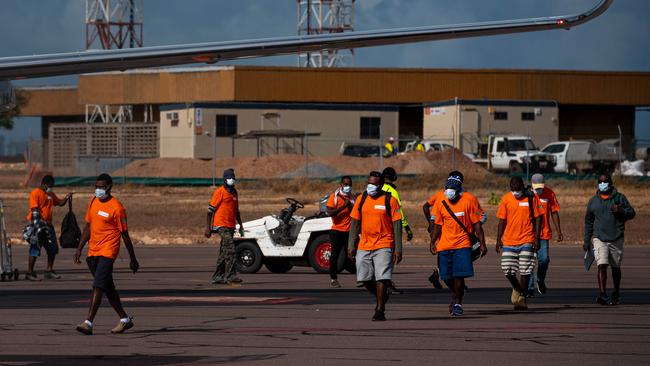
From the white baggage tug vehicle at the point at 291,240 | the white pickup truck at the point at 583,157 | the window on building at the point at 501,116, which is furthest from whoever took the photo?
the window on building at the point at 501,116

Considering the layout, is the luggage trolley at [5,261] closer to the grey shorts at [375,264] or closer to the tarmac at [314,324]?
the tarmac at [314,324]

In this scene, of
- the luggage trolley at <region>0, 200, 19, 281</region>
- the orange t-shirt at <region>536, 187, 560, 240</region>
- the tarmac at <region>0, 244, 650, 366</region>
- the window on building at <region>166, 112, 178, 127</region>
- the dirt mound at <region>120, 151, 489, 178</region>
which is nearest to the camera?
the tarmac at <region>0, 244, 650, 366</region>

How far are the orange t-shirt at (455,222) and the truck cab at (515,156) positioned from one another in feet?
128

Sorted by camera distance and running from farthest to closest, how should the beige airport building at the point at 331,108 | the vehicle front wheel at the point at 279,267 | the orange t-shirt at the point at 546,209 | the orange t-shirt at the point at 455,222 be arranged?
the beige airport building at the point at 331,108, the vehicle front wheel at the point at 279,267, the orange t-shirt at the point at 546,209, the orange t-shirt at the point at 455,222

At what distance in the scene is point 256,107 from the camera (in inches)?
2542

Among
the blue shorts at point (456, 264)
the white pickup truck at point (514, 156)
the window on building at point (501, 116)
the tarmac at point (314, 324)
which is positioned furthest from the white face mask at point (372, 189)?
the window on building at point (501, 116)

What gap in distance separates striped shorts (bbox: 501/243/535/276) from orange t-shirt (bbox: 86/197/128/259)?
17.0 ft

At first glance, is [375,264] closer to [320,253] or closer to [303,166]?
[320,253]

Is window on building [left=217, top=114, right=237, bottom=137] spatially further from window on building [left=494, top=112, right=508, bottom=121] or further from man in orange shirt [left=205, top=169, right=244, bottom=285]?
man in orange shirt [left=205, top=169, right=244, bottom=285]

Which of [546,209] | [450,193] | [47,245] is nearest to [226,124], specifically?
[47,245]

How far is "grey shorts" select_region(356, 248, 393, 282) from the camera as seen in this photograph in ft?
46.5

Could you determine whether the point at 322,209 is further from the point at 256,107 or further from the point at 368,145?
the point at 256,107

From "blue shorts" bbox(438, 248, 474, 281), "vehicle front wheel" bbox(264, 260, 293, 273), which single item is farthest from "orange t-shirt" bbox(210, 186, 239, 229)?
"blue shorts" bbox(438, 248, 474, 281)

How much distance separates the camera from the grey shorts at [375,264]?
14.2m
